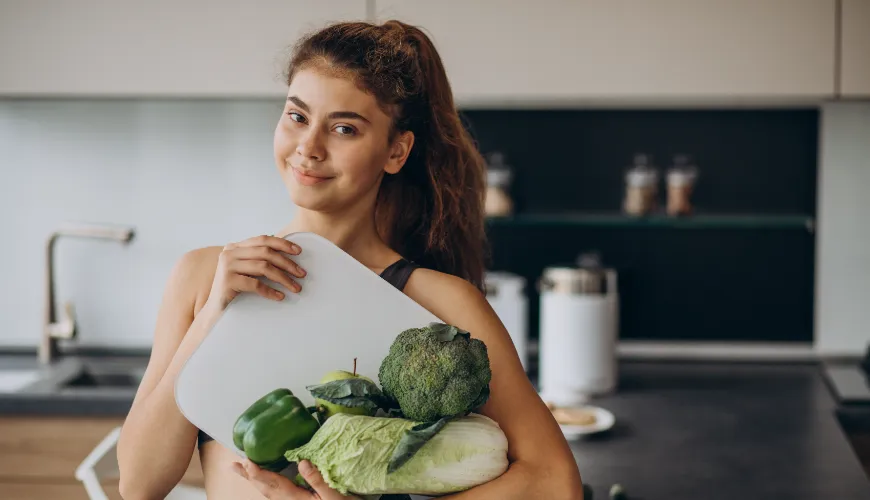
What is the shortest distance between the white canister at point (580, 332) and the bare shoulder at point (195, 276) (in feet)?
4.01

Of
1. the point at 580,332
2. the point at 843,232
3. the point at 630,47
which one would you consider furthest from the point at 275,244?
the point at 843,232

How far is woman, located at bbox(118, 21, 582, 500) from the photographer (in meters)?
1.00

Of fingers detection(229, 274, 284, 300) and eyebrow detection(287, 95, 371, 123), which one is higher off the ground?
eyebrow detection(287, 95, 371, 123)

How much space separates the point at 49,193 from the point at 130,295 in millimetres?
402

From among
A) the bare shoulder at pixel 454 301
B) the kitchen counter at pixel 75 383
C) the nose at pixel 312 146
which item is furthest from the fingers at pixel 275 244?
the kitchen counter at pixel 75 383

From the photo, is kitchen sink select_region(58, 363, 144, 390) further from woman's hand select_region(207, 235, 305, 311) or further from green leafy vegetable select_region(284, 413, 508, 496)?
green leafy vegetable select_region(284, 413, 508, 496)

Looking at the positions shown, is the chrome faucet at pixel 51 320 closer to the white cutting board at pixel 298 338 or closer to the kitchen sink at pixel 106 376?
the kitchen sink at pixel 106 376

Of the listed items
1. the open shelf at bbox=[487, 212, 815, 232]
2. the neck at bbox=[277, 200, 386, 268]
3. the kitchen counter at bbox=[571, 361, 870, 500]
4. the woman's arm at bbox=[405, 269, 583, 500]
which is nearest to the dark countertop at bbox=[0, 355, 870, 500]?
the kitchen counter at bbox=[571, 361, 870, 500]

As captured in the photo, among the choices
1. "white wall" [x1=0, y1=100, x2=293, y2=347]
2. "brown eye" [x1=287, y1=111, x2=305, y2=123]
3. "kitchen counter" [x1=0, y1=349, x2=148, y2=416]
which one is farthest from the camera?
"white wall" [x1=0, y1=100, x2=293, y2=347]

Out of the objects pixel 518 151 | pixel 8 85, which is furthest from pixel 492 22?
pixel 8 85

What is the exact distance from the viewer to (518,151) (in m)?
2.67

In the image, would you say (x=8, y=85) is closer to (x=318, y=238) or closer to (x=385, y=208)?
(x=385, y=208)

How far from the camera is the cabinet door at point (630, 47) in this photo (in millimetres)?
2195

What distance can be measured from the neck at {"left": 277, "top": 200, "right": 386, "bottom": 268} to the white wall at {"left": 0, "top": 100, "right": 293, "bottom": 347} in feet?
Answer: 5.16
